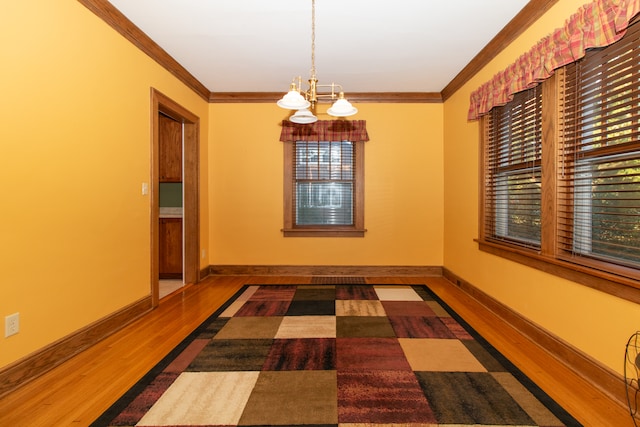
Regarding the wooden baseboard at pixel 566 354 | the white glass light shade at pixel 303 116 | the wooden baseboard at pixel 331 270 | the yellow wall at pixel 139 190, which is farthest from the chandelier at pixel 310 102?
the wooden baseboard at pixel 331 270

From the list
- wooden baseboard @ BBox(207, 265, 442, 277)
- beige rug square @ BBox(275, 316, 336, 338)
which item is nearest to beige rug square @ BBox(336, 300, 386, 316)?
beige rug square @ BBox(275, 316, 336, 338)

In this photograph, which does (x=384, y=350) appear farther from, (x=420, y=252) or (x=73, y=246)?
(x=420, y=252)

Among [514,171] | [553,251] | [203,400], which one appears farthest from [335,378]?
[514,171]

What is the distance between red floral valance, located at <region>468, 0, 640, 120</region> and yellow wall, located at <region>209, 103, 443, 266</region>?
5.33 ft

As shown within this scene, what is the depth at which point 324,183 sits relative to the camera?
16.4 ft

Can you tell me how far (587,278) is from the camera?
6.95ft

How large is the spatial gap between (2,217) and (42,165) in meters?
0.41

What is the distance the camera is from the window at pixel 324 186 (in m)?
4.91

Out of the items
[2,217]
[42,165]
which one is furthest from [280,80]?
[2,217]

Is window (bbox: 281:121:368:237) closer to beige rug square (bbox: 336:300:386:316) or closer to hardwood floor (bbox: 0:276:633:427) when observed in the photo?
beige rug square (bbox: 336:300:386:316)

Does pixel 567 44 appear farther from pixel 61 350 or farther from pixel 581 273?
pixel 61 350

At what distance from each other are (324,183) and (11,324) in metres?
3.71

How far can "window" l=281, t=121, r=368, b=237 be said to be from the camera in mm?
4906

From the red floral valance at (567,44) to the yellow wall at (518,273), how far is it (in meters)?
0.15
